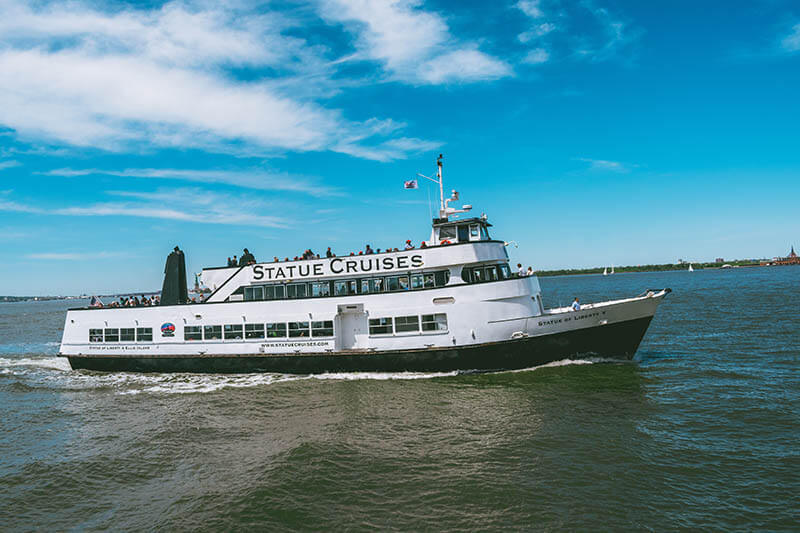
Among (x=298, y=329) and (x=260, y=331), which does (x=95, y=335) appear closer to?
(x=260, y=331)

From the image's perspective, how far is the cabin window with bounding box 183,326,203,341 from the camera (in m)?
21.9

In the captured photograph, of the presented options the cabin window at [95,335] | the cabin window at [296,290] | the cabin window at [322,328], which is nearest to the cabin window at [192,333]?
the cabin window at [296,290]

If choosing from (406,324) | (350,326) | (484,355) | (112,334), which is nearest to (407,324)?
(406,324)

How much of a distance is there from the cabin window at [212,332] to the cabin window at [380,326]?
7.70 m

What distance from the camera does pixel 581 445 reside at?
11.6 metres

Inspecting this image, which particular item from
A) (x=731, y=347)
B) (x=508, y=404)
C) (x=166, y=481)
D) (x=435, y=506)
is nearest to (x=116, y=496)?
(x=166, y=481)

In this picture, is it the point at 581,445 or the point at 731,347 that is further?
the point at 731,347

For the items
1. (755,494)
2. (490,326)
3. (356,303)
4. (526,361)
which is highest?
(356,303)

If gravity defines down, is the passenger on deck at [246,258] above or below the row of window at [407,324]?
above

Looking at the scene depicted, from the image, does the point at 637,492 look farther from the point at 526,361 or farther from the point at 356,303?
the point at 356,303

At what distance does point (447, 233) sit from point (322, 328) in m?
7.18

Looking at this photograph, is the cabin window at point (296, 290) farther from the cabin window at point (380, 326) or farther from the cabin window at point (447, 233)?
the cabin window at point (447, 233)

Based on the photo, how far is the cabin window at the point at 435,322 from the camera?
61.9ft

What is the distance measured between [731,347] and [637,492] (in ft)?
60.7
